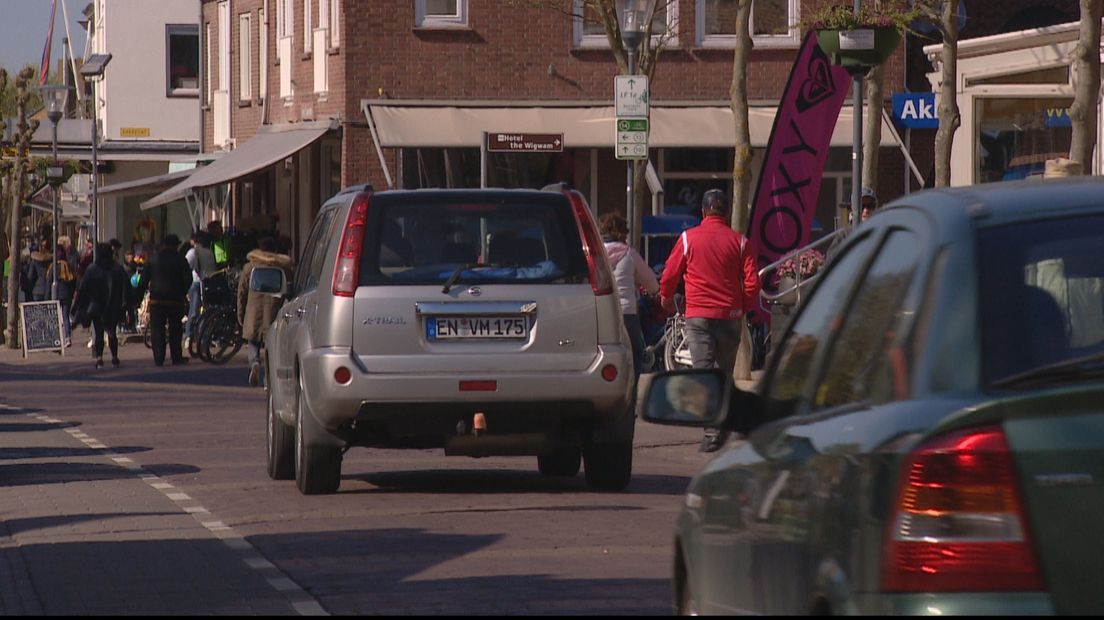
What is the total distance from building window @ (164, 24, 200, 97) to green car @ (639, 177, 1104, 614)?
204 ft

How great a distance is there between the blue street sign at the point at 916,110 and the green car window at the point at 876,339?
30359 mm

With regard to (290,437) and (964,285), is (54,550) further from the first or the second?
(964,285)

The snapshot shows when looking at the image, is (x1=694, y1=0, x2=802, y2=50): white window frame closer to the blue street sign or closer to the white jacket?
the blue street sign

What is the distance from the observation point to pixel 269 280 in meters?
14.1

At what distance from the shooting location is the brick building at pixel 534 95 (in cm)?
3550

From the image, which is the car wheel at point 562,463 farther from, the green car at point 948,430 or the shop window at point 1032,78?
the shop window at point 1032,78

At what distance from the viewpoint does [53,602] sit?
8531 millimetres

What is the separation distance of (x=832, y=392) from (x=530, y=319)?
764cm

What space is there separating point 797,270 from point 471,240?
979cm

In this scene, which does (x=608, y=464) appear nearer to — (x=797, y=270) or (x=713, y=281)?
(x=713, y=281)

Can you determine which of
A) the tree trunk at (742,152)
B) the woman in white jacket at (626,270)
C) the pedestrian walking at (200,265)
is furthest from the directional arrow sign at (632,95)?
the pedestrian walking at (200,265)

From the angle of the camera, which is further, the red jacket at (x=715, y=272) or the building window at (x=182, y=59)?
the building window at (x=182, y=59)

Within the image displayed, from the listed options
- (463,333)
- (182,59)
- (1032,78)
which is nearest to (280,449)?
(463,333)

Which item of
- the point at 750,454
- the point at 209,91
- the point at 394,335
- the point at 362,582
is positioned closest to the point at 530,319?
the point at 394,335
